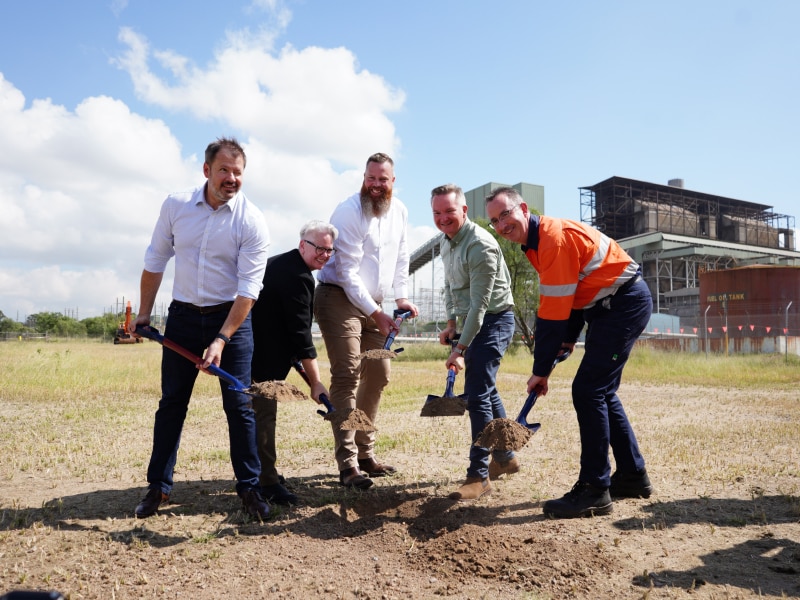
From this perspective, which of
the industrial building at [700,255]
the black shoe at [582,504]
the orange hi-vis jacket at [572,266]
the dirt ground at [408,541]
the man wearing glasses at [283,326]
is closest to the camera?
the dirt ground at [408,541]

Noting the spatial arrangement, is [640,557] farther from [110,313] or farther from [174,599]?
[110,313]

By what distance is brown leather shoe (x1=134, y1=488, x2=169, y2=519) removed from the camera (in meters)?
3.77

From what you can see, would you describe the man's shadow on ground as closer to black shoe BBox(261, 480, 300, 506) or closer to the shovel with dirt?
black shoe BBox(261, 480, 300, 506)

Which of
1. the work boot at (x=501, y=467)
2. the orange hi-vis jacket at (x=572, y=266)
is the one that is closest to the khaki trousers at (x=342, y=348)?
the work boot at (x=501, y=467)

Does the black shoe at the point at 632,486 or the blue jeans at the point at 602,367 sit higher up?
the blue jeans at the point at 602,367

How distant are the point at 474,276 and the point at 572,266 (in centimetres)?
84

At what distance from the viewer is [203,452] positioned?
5.98m

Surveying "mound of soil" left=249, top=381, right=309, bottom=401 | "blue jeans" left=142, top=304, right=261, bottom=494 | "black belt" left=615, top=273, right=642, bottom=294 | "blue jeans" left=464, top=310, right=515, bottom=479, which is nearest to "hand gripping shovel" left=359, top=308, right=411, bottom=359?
"blue jeans" left=464, top=310, right=515, bottom=479

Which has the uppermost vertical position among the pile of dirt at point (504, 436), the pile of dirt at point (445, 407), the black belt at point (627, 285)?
the black belt at point (627, 285)

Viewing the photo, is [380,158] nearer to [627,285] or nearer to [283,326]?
[283,326]

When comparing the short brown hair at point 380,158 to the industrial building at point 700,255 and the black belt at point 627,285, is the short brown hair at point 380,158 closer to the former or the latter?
the black belt at point 627,285

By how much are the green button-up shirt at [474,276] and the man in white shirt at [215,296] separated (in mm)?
1409

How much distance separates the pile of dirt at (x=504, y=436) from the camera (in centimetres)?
357

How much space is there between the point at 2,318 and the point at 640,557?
258 feet
